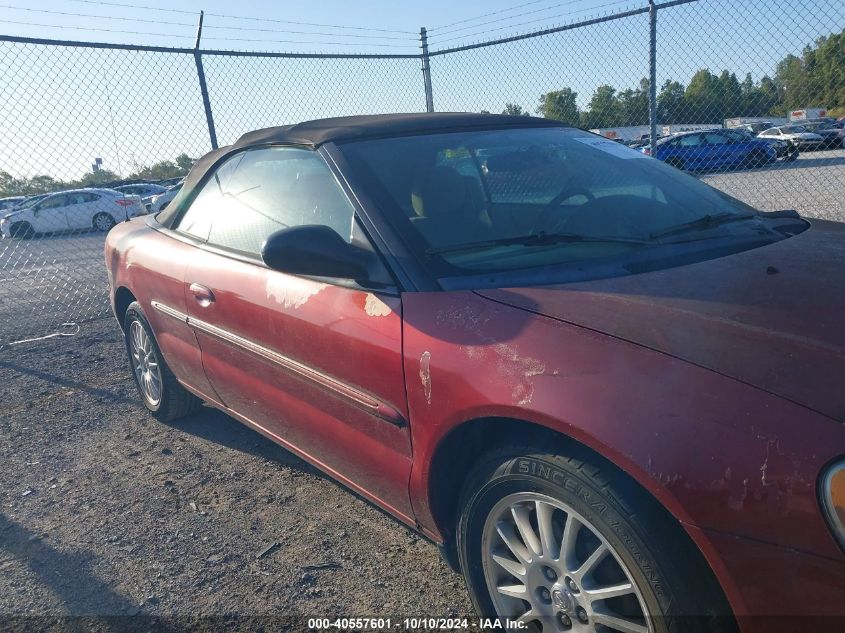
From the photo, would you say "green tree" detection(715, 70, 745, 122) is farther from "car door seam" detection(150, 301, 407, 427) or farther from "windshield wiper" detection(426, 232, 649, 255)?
"car door seam" detection(150, 301, 407, 427)

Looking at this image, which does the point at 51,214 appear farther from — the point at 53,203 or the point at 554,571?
the point at 554,571

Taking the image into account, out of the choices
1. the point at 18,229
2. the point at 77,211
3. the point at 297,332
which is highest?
the point at 297,332

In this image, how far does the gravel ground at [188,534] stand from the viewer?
8.40ft

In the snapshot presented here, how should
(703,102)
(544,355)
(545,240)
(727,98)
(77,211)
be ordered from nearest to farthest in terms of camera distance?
(544,355)
(545,240)
(727,98)
(703,102)
(77,211)

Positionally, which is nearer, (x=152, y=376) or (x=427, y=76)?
(x=152, y=376)

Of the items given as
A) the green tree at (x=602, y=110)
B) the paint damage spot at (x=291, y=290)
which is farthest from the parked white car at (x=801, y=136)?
the paint damage spot at (x=291, y=290)

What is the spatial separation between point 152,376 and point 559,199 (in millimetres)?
2658

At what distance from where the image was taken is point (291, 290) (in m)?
2.70

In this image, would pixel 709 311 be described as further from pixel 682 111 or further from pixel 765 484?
pixel 682 111

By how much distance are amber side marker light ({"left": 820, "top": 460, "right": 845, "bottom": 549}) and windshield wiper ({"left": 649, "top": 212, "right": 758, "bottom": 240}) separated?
4.22 ft

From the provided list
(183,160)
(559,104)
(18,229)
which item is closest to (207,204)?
(559,104)

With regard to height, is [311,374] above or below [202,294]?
below

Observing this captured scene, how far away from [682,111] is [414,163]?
24.5ft

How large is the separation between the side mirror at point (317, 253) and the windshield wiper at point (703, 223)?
1.05m
